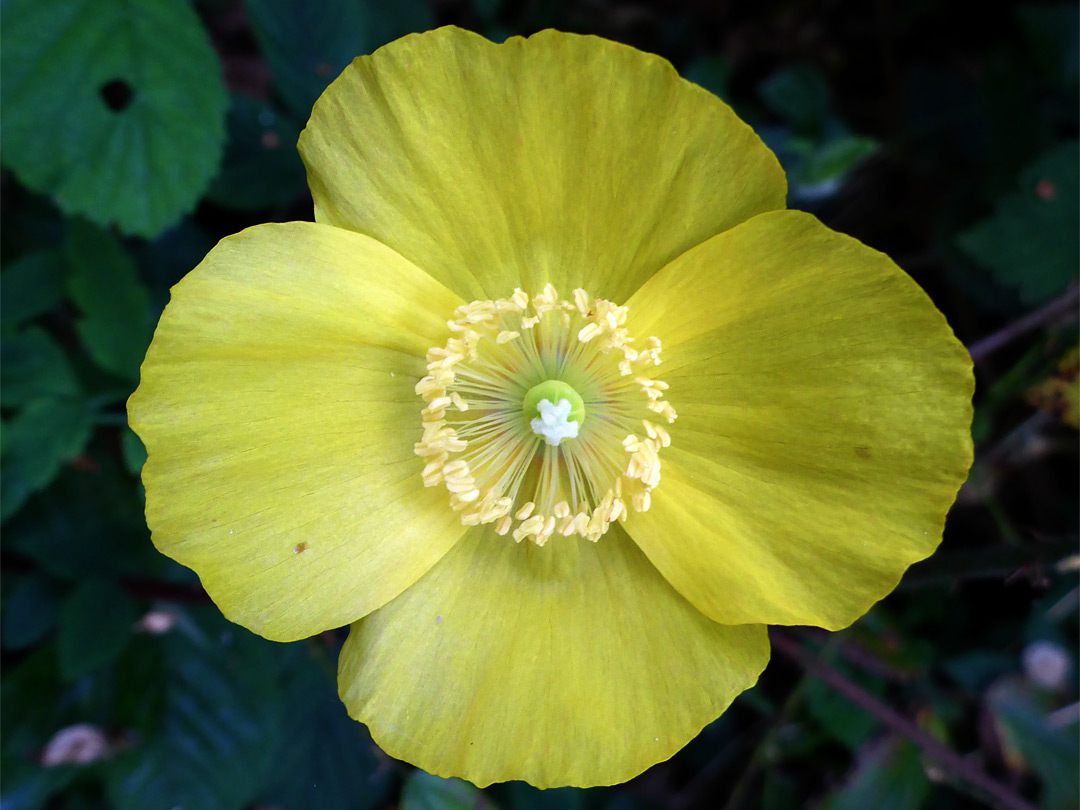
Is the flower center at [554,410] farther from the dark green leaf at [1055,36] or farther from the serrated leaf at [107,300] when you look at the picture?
the dark green leaf at [1055,36]

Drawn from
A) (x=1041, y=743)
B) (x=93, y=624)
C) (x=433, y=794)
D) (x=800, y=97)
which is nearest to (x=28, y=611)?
(x=93, y=624)

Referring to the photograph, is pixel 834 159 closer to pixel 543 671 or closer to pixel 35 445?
pixel 543 671

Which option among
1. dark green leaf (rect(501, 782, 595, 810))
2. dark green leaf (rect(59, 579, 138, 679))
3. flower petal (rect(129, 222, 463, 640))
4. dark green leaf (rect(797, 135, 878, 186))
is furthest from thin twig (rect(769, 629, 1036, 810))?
dark green leaf (rect(59, 579, 138, 679))

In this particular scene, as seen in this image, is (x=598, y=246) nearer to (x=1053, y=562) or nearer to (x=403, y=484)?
(x=403, y=484)

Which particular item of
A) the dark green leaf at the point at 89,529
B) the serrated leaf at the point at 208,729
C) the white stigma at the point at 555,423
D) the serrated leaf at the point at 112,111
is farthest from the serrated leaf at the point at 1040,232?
the dark green leaf at the point at 89,529

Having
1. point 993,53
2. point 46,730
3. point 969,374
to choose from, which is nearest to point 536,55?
point 969,374

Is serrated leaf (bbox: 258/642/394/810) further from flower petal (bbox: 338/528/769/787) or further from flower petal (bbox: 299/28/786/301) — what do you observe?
flower petal (bbox: 299/28/786/301)
